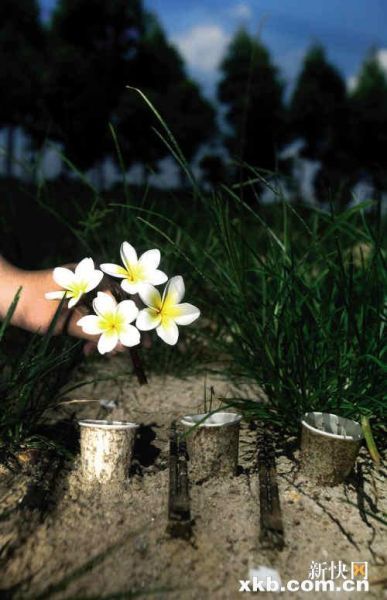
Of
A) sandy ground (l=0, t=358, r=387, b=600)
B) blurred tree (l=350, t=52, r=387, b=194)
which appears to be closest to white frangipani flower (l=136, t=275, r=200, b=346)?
sandy ground (l=0, t=358, r=387, b=600)

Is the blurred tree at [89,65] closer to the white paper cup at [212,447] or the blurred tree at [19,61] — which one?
the blurred tree at [19,61]

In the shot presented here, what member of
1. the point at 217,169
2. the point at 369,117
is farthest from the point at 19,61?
the point at 217,169

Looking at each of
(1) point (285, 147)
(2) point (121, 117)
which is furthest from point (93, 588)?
(1) point (285, 147)

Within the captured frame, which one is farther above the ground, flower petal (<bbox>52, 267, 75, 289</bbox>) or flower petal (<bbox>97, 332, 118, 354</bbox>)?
flower petal (<bbox>52, 267, 75, 289</bbox>)

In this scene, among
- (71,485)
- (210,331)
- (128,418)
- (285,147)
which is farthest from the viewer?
(285,147)

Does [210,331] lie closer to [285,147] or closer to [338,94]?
[285,147]

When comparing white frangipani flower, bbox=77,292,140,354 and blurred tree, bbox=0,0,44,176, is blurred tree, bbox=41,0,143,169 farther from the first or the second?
white frangipani flower, bbox=77,292,140,354

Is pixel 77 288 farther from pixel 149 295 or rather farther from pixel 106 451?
pixel 106 451
